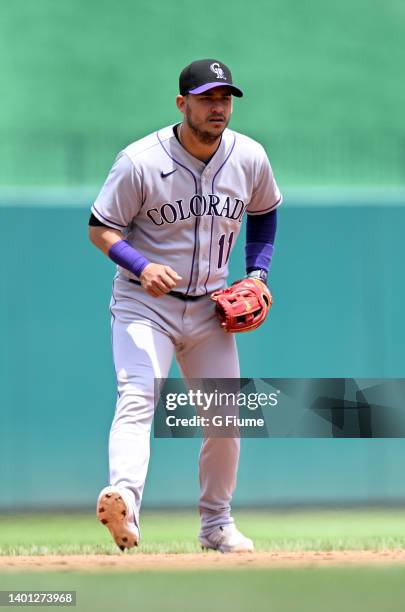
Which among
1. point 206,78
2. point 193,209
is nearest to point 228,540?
point 193,209

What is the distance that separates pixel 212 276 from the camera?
15.3 ft

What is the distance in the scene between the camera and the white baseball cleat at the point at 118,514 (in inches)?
156

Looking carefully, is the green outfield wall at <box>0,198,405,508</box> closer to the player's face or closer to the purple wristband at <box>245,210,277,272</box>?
the purple wristband at <box>245,210,277,272</box>

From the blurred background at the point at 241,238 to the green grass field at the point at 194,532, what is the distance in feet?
0.53

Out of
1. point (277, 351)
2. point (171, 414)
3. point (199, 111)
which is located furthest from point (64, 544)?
point (199, 111)

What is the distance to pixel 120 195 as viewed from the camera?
174 inches

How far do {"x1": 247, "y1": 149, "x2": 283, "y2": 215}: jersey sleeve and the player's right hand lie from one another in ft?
2.06

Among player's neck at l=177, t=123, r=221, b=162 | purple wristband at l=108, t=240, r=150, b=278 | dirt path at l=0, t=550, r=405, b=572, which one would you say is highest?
player's neck at l=177, t=123, r=221, b=162

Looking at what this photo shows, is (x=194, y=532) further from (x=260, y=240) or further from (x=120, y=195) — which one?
(x=120, y=195)

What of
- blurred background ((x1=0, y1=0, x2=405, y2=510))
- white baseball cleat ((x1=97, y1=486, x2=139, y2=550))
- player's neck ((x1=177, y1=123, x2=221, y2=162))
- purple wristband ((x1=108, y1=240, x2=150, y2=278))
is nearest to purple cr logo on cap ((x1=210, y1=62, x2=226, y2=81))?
player's neck ((x1=177, y1=123, x2=221, y2=162))

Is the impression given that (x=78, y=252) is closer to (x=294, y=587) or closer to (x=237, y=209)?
(x=237, y=209)

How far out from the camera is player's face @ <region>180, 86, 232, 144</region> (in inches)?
171

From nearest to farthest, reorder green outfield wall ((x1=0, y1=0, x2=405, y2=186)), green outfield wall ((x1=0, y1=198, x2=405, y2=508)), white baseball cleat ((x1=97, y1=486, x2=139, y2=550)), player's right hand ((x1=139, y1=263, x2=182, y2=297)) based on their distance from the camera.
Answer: white baseball cleat ((x1=97, y1=486, x2=139, y2=550)) → player's right hand ((x1=139, y1=263, x2=182, y2=297)) → green outfield wall ((x1=0, y1=198, x2=405, y2=508)) → green outfield wall ((x1=0, y1=0, x2=405, y2=186))

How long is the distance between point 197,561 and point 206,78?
5.69 feet
